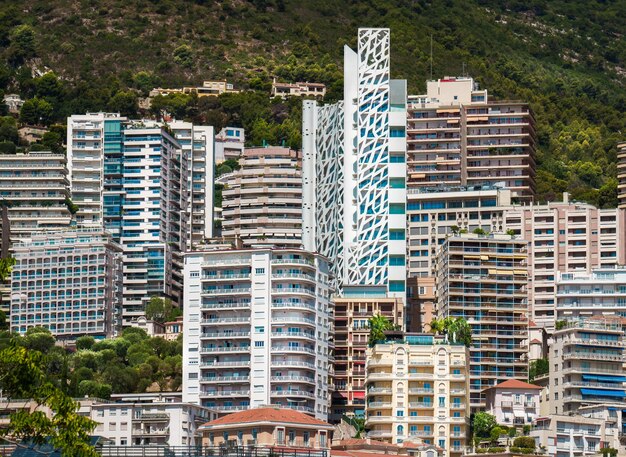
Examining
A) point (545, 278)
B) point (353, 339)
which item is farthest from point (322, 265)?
point (545, 278)

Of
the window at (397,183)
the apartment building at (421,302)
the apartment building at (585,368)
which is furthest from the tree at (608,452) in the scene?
the window at (397,183)

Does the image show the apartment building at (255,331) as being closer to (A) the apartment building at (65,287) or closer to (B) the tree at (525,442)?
(B) the tree at (525,442)

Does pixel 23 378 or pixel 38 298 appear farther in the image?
pixel 38 298

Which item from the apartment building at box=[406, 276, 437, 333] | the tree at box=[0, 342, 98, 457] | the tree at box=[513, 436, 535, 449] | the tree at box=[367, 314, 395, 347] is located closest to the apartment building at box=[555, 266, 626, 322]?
the apartment building at box=[406, 276, 437, 333]

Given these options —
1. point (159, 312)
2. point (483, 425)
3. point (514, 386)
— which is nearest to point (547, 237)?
point (159, 312)

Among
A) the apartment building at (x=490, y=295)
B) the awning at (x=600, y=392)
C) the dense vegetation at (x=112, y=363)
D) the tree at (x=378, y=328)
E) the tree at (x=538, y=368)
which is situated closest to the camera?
the awning at (x=600, y=392)

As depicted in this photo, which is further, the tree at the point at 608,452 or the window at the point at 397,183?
the window at the point at 397,183

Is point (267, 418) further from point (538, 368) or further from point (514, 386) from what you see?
point (538, 368)

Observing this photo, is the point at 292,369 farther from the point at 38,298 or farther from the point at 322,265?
the point at 38,298
